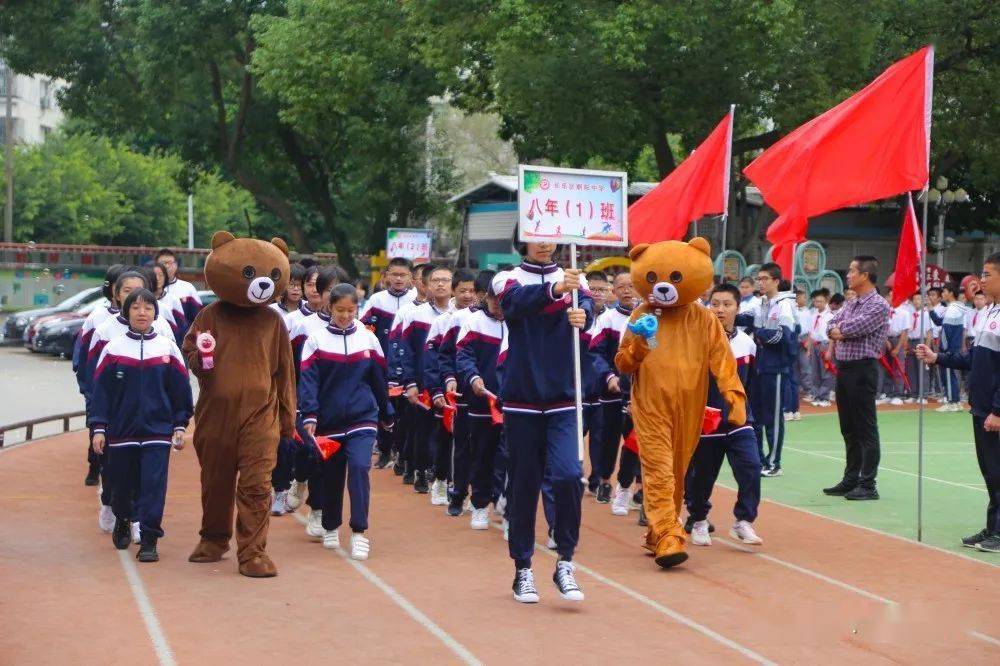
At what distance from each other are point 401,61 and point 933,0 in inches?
480

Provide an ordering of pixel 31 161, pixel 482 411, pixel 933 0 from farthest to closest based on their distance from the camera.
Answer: pixel 31 161 → pixel 933 0 → pixel 482 411

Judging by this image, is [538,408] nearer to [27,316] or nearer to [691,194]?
[691,194]

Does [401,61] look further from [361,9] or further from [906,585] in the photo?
[906,585]

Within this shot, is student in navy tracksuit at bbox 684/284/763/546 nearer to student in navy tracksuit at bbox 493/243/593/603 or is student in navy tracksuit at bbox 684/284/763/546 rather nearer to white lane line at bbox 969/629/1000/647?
student in navy tracksuit at bbox 493/243/593/603

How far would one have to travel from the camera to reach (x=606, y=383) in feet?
39.3

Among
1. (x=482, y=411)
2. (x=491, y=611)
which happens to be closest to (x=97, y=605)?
(x=491, y=611)

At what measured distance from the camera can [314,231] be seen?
65.4m

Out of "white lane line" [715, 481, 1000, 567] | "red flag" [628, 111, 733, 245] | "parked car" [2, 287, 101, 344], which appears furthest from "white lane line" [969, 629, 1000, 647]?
"parked car" [2, 287, 101, 344]

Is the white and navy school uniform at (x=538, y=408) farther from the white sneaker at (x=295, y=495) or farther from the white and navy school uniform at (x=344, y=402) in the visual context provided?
the white sneaker at (x=295, y=495)

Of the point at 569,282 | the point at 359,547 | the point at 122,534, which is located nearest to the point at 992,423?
the point at 569,282

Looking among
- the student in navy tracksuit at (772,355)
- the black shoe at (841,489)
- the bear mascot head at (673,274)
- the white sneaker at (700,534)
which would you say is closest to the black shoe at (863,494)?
the black shoe at (841,489)

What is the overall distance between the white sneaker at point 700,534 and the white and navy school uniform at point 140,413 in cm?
363

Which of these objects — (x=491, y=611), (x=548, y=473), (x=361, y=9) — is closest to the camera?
(x=491, y=611)

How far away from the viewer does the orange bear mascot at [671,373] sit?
946 cm
